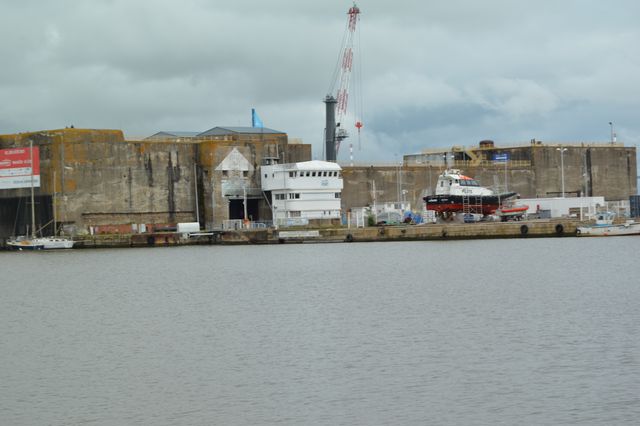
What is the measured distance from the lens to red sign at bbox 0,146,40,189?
275 ft

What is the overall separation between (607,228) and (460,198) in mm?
14109

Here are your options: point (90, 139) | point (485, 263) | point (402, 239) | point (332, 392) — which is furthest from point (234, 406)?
point (90, 139)

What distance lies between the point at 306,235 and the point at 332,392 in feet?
190

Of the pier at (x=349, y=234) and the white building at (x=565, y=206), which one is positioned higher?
the white building at (x=565, y=206)

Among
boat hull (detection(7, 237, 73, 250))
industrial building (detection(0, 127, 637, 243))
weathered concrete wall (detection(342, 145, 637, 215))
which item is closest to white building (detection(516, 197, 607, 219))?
weathered concrete wall (detection(342, 145, 637, 215))

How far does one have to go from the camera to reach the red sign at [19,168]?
83812 millimetres

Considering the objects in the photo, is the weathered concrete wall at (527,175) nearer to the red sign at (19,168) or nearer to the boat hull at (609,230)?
the boat hull at (609,230)

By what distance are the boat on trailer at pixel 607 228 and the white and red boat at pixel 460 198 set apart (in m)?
12.0

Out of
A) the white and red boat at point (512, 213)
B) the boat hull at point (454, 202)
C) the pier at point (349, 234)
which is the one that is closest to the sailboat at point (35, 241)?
the pier at point (349, 234)

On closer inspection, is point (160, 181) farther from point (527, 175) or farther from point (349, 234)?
point (527, 175)

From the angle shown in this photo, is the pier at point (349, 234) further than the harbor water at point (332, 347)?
Yes

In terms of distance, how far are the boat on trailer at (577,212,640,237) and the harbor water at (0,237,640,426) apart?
17.6m

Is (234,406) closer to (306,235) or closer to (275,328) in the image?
(275,328)

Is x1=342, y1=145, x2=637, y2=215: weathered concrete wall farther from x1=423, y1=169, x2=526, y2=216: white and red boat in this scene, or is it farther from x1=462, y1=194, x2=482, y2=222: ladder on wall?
x1=462, y1=194, x2=482, y2=222: ladder on wall
